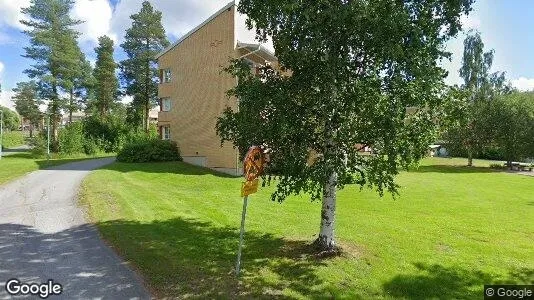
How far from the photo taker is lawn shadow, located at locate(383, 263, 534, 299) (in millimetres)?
7234

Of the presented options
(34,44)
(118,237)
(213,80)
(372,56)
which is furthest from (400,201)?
(34,44)

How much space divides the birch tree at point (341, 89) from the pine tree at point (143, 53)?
144 feet

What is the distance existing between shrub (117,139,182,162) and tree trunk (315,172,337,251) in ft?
80.3

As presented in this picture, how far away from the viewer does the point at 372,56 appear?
7914 millimetres

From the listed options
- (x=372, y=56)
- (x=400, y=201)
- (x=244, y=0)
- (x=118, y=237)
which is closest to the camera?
(x=372, y=56)

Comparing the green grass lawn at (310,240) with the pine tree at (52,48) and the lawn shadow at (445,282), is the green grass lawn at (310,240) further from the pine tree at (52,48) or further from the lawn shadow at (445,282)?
the pine tree at (52,48)

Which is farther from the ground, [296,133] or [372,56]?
[372,56]

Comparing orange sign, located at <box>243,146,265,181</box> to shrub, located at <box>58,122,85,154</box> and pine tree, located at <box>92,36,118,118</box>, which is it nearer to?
shrub, located at <box>58,122,85,154</box>

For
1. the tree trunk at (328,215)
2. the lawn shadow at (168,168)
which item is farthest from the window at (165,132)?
the tree trunk at (328,215)

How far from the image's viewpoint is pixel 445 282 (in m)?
7.79

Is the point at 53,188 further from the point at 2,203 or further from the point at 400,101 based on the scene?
the point at 400,101

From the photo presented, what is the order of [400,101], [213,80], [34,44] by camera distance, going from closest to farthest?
1. [400,101]
2. [213,80]
3. [34,44]

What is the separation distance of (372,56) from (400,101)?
4.14ft

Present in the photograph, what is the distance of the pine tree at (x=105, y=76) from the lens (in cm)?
5681
